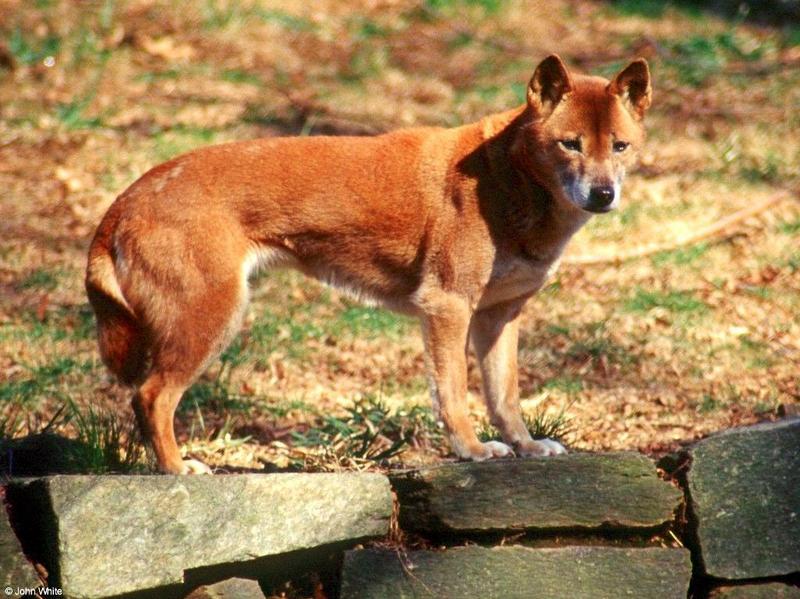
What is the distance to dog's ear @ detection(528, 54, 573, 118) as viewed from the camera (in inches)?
191

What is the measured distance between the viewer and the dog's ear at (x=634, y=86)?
484 centimetres

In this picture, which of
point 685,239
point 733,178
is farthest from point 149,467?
point 733,178

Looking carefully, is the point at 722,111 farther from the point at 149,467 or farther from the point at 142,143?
the point at 149,467

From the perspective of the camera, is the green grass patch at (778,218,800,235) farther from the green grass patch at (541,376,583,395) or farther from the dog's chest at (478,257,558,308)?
the dog's chest at (478,257,558,308)

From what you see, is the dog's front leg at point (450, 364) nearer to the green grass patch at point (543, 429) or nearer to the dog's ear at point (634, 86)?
the green grass patch at point (543, 429)

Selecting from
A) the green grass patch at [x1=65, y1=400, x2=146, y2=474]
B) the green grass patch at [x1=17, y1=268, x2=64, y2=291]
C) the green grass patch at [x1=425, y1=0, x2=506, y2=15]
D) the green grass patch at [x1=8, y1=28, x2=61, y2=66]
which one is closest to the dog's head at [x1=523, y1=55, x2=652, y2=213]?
the green grass patch at [x1=65, y1=400, x2=146, y2=474]

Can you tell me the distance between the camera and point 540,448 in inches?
187

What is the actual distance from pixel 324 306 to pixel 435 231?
7.42 ft

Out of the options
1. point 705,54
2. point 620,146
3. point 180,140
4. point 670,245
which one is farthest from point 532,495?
point 705,54

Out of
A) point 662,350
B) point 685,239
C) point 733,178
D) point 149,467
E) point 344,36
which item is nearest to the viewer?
point 149,467

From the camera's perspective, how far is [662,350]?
638cm

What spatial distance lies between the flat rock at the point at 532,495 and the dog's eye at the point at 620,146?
1.39m

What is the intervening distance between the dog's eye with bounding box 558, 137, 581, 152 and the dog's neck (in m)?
0.12

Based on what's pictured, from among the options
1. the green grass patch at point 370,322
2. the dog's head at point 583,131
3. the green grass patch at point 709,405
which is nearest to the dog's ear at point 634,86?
the dog's head at point 583,131
